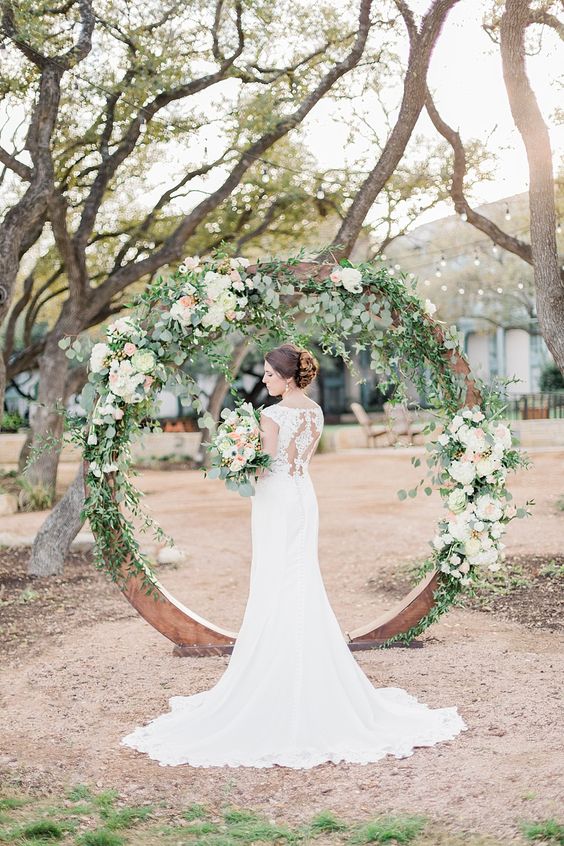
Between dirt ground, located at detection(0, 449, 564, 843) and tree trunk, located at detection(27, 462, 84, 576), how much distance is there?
0.25 metres

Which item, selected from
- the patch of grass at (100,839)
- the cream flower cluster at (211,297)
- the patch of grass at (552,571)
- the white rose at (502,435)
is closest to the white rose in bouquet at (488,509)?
the white rose at (502,435)

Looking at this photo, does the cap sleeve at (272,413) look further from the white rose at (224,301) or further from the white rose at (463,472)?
the white rose at (463,472)

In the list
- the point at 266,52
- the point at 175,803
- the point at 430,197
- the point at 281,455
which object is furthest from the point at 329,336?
the point at 430,197

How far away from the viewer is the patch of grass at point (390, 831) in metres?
3.71

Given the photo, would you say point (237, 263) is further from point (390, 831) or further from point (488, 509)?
point (390, 831)

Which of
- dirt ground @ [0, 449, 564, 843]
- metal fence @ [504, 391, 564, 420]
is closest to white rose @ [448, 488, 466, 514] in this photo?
dirt ground @ [0, 449, 564, 843]

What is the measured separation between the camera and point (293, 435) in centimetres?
524

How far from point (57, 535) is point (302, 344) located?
4.44 m

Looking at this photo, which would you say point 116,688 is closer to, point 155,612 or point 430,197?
point 155,612

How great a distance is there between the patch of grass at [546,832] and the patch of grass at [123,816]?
159cm

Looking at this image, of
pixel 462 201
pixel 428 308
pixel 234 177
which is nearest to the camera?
pixel 428 308

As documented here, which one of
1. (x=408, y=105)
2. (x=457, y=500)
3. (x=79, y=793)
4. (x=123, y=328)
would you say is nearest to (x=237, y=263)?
(x=123, y=328)

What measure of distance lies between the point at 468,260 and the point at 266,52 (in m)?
19.2

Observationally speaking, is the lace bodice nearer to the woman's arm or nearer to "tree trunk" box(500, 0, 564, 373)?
the woman's arm
